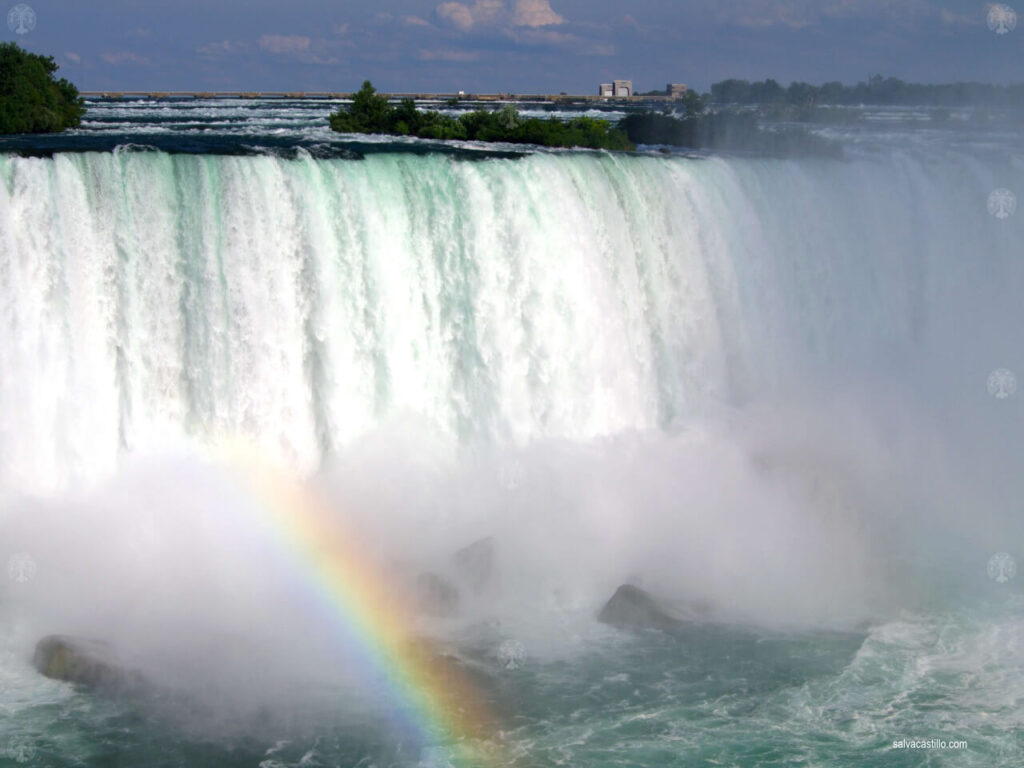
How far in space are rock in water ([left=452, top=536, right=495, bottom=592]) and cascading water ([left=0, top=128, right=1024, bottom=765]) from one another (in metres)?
0.32

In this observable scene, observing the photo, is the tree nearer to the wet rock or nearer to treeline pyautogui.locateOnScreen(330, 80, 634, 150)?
treeline pyautogui.locateOnScreen(330, 80, 634, 150)

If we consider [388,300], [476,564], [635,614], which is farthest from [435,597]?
[388,300]

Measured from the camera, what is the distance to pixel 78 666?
534 inches

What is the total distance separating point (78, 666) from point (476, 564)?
201 inches

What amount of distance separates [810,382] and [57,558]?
15268mm

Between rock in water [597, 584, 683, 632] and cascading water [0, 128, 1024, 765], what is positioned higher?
cascading water [0, 128, 1024, 765]

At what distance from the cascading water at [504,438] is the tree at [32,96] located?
13201mm

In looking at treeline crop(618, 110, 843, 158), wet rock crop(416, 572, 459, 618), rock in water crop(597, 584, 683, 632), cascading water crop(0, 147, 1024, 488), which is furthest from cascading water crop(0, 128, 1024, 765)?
treeline crop(618, 110, 843, 158)

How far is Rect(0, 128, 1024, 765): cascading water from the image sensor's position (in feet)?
47.0

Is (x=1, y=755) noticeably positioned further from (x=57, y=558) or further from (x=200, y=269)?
(x=200, y=269)

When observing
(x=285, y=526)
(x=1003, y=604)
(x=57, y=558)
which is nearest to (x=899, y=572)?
(x=1003, y=604)

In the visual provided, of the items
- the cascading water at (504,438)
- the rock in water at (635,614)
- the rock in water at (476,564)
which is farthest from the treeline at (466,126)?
the rock in water at (635,614)

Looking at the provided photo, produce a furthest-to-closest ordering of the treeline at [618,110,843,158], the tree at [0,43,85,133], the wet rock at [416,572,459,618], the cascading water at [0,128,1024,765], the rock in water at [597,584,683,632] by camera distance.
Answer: the treeline at [618,110,843,158] → the tree at [0,43,85,133] → the wet rock at [416,572,459,618] → the rock in water at [597,584,683,632] → the cascading water at [0,128,1024,765]

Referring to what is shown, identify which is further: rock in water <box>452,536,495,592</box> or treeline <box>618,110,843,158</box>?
treeline <box>618,110,843,158</box>
